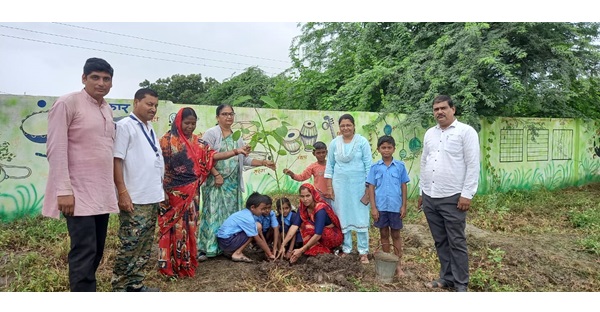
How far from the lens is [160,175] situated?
328cm

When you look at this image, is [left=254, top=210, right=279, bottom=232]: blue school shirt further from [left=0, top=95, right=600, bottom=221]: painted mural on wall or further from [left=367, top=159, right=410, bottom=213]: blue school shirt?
[left=367, top=159, right=410, bottom=213]: blue school shirt

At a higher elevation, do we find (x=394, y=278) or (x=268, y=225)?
(x=268, y=225)

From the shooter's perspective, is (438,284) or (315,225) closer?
(438,284)

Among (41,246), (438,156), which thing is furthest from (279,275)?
(41,246)

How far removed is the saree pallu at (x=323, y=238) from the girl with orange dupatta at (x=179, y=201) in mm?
1111

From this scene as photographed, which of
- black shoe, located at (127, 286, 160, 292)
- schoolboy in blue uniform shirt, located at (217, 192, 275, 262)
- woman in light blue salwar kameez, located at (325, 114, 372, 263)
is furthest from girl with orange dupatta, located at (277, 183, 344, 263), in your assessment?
black shoe, located at (127, 286, 160, 292)

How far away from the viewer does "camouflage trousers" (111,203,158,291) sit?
3105 millimetres

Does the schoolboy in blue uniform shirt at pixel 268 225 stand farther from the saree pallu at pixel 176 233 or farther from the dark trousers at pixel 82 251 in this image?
the dark trousers at pixel 82 251

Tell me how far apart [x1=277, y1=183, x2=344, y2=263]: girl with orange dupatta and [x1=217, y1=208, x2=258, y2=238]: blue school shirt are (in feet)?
1.16

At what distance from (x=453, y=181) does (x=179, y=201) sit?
2.32m

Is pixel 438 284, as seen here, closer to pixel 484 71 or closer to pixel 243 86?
pixel 484 71

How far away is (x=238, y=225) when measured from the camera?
4117 millimetres

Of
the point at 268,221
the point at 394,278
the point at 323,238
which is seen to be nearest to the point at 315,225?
the point at 323,238

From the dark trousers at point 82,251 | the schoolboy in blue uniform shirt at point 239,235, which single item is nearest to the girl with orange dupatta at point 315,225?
the schoolboy in blue uniform shirt at point 239,235
